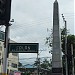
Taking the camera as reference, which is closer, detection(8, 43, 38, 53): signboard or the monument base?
detection(8, 43, 38, 53): signboard

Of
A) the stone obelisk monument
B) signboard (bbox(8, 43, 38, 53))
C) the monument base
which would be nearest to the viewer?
signboard (bbox(8, 43, 38, 53))

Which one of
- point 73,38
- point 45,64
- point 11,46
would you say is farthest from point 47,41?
point 45,64

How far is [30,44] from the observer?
27.9 feet

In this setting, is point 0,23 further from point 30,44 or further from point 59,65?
point 59,65

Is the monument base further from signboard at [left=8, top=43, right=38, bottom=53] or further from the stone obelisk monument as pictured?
signboard at [left=8, top=43, right=38, bottom=53]

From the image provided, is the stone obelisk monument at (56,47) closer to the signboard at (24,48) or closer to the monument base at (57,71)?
the monument base at (57,71)

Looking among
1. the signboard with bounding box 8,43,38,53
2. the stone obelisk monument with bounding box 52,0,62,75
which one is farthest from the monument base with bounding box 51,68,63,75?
the signboard with bounding box 8,43,38,53

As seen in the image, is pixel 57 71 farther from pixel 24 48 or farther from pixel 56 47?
pixel 24 48

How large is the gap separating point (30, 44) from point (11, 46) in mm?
572

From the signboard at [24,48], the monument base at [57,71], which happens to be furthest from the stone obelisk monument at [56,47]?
the signboard at [24,48]

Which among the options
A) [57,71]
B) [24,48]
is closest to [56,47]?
[57,71]

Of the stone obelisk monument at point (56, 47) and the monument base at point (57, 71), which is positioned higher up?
the stone obelisk monument at point (56, 47)

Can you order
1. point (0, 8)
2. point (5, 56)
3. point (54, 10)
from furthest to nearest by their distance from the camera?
1. point (54, 10)
2. point (5, 56)
3. point (0, 8)

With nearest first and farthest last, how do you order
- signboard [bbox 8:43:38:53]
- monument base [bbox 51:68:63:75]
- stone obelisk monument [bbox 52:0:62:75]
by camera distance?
1. signboard [bbox 8:43:38:53]
2. monument base [bbox 51:68:63:75]
3. stone obelisk monument [bbox 52:0:62:75]
